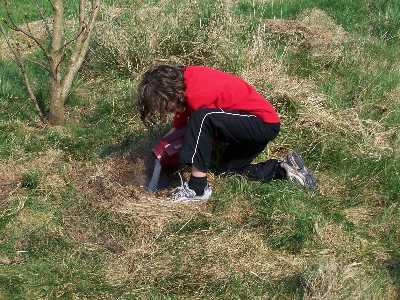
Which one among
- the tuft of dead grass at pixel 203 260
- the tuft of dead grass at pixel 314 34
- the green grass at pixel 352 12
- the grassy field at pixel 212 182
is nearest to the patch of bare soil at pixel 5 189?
the grassy field at pixel 212 182

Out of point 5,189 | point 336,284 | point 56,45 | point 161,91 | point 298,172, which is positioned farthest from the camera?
point 56,45

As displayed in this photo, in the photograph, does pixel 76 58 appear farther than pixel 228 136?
Yes

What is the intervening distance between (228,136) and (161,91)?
0.56 metres

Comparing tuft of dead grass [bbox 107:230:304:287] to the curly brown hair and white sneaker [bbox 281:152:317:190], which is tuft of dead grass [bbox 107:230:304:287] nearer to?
white sneaker [bbox 281:152:317:190]

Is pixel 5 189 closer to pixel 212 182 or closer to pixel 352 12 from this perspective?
pixel 212 182

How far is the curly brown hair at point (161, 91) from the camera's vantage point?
421 cm

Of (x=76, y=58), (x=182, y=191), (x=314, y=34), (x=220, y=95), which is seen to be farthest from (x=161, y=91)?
(x=314, y=34)

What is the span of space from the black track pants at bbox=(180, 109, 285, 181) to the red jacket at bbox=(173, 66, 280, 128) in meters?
0.05

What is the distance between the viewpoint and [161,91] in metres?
4.20

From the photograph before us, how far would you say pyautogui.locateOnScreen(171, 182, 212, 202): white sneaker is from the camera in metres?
4.43

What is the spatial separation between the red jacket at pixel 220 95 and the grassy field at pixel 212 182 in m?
0.50

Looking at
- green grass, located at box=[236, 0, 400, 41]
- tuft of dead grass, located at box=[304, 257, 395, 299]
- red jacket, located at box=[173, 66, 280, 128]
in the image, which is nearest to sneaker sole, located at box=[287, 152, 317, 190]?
red jacket, located at box=[173, 66, 280, 128]

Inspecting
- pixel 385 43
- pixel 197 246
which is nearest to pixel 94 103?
pixel 197 246

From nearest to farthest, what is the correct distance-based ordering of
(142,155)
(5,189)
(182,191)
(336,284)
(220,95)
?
1. (336,284)
2. (220,95)
3. (182,191)
4. (5,189)
5. (142,155)
